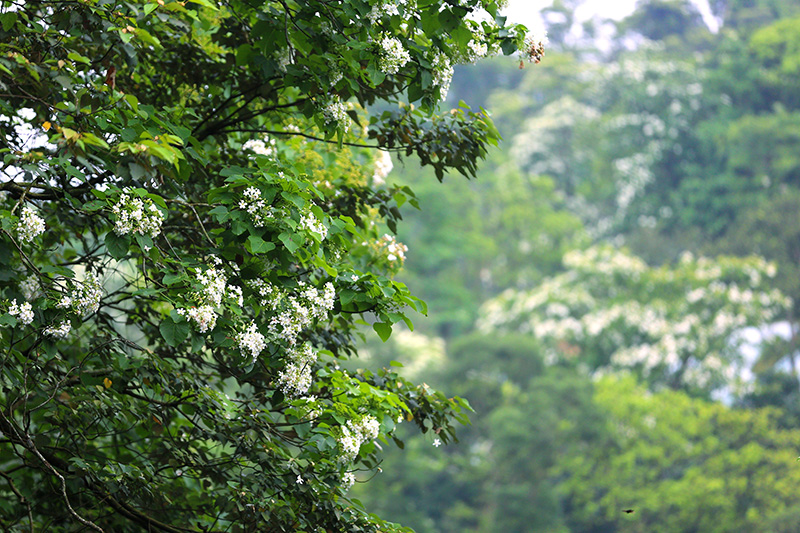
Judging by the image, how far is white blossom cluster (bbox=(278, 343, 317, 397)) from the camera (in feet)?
10.3

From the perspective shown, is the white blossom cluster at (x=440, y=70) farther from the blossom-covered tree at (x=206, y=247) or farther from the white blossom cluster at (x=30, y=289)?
the white blossom cluster at (x=30, y=289)

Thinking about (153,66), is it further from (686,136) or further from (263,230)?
(686,136)

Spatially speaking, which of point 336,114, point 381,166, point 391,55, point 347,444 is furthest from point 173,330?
point 381,166

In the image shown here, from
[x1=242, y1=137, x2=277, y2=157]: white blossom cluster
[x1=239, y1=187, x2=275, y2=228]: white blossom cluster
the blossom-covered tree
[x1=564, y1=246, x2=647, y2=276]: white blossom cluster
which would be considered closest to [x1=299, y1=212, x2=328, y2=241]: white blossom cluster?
the blossom-covered tree

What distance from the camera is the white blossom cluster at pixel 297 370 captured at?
3.14 m

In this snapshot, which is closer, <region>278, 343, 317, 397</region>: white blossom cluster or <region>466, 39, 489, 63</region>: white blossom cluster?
<region>278, 343, 317, 397</region>: white blossom cluster

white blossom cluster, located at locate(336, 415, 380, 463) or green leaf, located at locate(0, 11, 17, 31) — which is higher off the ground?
green leaf, located at locate(0, 11, 17, 31)

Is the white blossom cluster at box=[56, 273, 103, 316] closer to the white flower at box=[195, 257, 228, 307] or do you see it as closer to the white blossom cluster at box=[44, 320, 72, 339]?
the white blossom cluster at box=[44, 320, 72, 339]

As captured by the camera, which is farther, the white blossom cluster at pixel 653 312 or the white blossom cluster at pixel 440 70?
the white blossom cluster at pixel 653 312

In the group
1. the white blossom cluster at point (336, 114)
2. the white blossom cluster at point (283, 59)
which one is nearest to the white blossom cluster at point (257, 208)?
the white blossom cluster at point (336, 114)

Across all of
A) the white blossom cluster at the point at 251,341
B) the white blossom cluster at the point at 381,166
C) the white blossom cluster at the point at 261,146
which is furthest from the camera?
the white blossom cluster at the point at 381,166

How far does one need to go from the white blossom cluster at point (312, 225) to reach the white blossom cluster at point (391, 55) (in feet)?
2.18

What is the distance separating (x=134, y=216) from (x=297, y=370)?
30.6 inches

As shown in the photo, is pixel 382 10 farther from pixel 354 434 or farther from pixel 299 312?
pixel 354 434
